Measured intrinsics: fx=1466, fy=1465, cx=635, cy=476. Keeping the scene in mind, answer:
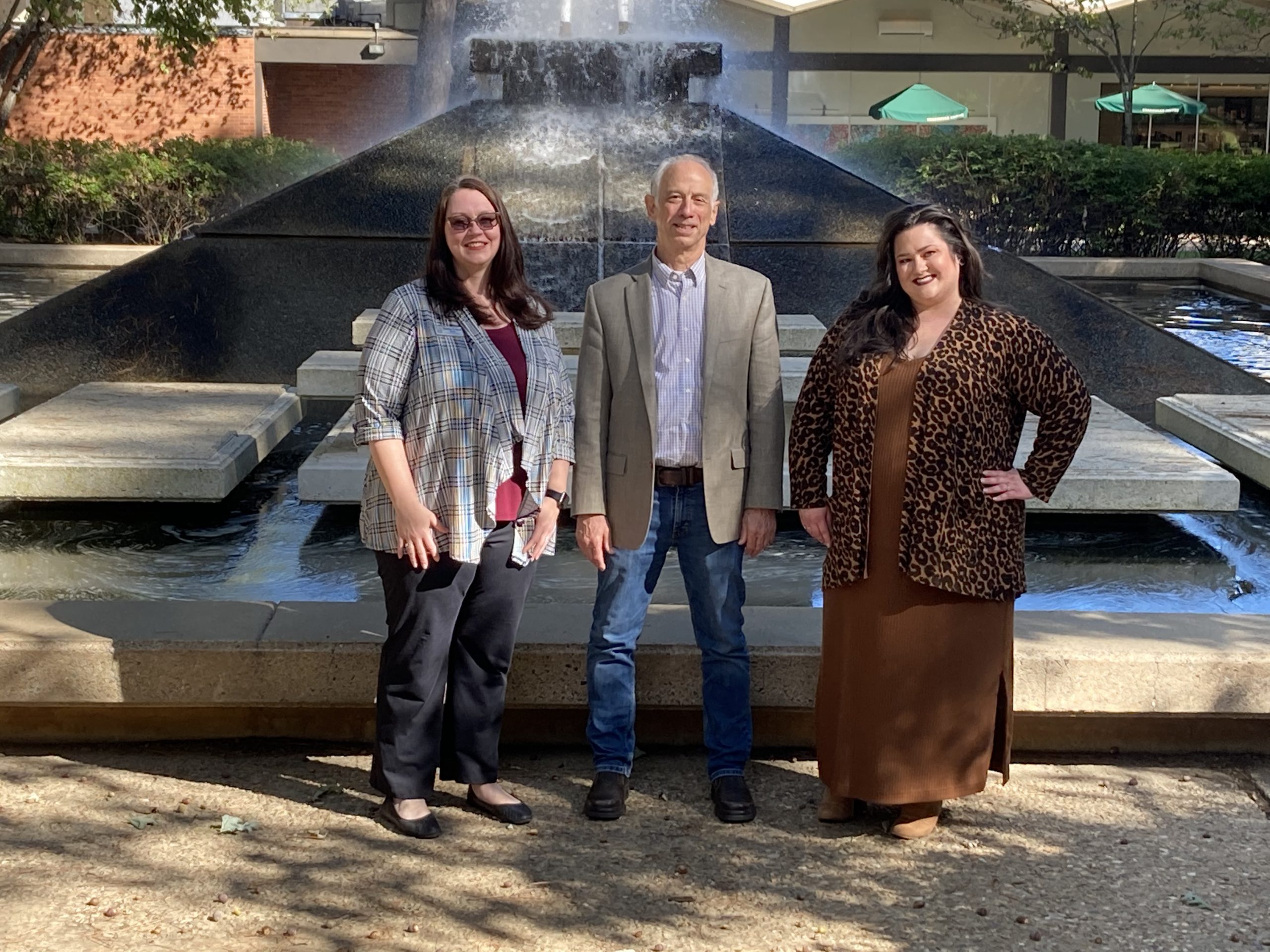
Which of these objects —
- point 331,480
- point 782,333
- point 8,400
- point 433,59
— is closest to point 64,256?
point 433,59

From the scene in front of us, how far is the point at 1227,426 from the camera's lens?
6871mm

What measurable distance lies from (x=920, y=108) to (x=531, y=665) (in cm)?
2364

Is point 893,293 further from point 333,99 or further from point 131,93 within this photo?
point 333,99

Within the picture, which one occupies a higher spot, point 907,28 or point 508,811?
point 907,28

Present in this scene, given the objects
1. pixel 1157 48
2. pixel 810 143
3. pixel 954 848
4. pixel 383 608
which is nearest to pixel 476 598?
pixel 383 608

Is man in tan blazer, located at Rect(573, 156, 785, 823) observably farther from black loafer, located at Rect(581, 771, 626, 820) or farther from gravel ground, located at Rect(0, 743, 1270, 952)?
gravel ground, located at Rect(0, 743, 1270, 952)

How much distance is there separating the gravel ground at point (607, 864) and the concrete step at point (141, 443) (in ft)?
6.27

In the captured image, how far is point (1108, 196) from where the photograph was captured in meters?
16.5

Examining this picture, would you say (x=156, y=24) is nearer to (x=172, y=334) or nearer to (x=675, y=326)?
(x=172, y=334)

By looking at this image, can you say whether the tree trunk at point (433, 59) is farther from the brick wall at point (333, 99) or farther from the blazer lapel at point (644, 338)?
the blazer lapel at point (644, 338)

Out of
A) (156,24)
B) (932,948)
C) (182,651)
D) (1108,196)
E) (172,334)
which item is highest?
(156,24)

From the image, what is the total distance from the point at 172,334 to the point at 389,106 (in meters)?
22.4

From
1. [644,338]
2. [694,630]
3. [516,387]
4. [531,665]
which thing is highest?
[644,338]

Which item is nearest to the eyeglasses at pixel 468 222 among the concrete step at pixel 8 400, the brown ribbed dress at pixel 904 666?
the brown ribbed dress at pixel 904 666
